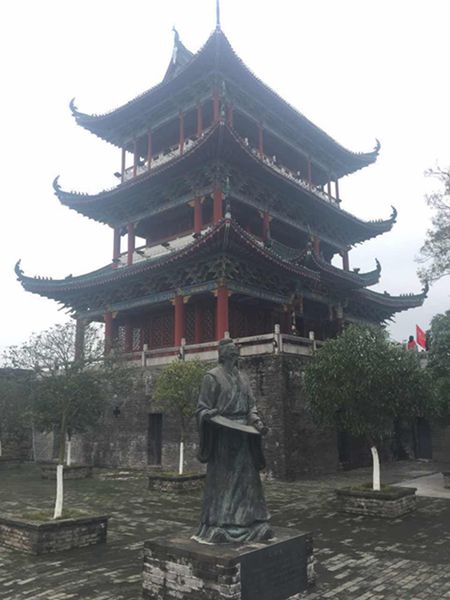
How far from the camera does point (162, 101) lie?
84.6ft

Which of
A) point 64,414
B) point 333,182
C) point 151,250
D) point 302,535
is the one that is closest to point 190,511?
point 64,414

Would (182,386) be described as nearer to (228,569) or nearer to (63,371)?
(63,371)

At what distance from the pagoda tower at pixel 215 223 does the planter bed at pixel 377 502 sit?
8181mm

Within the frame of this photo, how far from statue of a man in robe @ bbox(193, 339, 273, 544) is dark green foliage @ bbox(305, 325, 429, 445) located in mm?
6588

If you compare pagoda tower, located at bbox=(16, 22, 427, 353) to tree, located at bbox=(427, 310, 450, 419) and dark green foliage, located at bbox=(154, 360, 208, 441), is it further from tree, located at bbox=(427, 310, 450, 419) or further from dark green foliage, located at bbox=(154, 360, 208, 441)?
tree, located at bbox=(427, 310, 450, 419)

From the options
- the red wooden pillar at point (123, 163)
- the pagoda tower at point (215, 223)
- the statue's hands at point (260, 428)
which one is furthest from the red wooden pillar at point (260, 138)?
the statue's hands at point (260, 428)

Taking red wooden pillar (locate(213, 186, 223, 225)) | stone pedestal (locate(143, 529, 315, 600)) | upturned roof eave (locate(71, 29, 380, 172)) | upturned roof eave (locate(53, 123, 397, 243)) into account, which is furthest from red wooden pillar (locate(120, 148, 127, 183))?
stone pedestal (locate(143, 529, 315, 600))

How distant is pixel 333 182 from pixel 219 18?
1262 cm

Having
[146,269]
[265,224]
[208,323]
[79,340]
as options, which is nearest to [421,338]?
[265,224]

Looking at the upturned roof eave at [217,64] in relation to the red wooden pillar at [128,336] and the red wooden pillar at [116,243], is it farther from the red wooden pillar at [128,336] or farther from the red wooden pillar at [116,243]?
the red wooden pillar at [128,336]

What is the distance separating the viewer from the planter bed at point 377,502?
34.4 feet

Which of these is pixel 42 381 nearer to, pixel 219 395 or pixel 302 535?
pixel 219 395

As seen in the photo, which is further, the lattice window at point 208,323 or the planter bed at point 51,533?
the lattice window at point 208,323

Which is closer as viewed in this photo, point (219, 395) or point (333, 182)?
point (219, 395)
